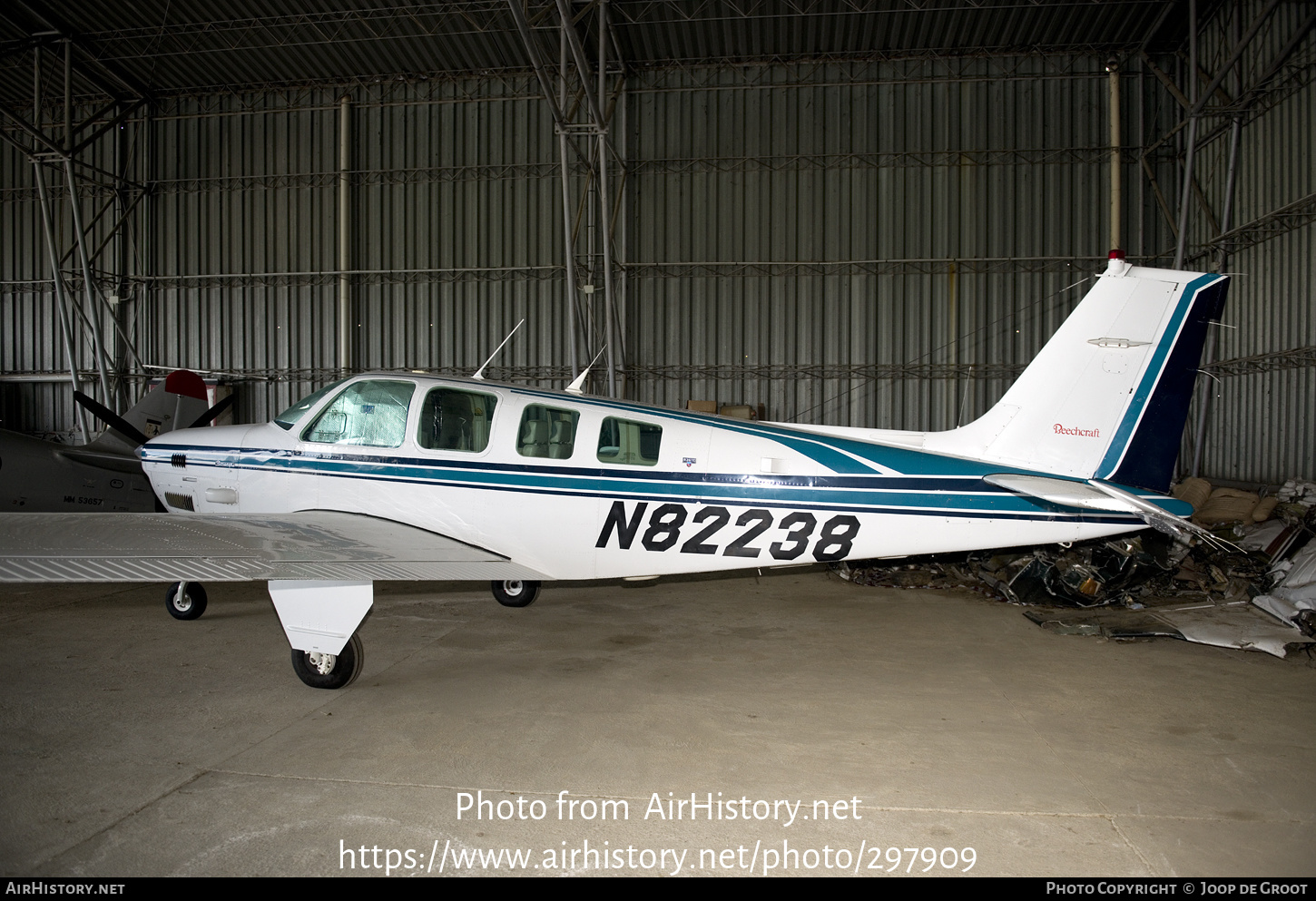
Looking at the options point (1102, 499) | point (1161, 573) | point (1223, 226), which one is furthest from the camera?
point (1223, 226)

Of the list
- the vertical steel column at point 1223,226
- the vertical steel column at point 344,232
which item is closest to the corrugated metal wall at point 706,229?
the vertical steel column at point 344,232

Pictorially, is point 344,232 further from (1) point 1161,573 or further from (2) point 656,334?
(1) point 1161,573

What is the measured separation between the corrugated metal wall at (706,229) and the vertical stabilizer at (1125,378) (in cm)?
1049

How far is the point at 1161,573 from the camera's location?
26.7 feet

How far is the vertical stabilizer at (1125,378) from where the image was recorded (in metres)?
5.23

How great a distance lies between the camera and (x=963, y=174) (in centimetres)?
1614

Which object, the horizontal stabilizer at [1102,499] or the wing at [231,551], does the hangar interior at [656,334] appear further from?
the horizontal stabilizer at [1102,499]

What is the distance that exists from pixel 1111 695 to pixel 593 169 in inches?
538

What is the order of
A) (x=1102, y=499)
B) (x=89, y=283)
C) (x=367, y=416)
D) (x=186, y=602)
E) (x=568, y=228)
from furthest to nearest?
(x=89, y=283) → (x=568, y=228) → (x=186, y=602) → (x=367, y=416) → (x=1102, y=499)

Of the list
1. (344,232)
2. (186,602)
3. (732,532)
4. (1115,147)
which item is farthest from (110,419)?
(1115,147)

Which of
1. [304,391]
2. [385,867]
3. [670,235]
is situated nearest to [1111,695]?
[385,867]

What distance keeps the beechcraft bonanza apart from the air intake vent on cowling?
889 mm

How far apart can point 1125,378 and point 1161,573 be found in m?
3.97
